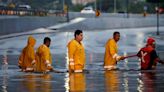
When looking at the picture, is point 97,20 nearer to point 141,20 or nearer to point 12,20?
point 141,20

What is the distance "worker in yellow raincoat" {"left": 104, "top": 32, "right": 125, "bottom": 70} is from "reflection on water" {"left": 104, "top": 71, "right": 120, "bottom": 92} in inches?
25.7

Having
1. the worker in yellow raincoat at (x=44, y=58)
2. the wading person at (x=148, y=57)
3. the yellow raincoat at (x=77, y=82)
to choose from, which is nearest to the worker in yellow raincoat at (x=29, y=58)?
the worker in yellow raincoat at (x=44, y=58)

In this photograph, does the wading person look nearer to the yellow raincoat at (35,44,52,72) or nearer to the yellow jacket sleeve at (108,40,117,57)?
the yellow jacket sleeve at (108,40,117,57)

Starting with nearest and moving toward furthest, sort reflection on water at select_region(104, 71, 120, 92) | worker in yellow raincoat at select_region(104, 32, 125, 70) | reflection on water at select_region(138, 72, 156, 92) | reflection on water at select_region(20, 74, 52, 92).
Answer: reflection on water at select_region(138, 72, 156, 92), reflection on water at select_region(20, 74, 52, 92), reflection on water at select_region(104, 71, 120, 92), worker in yellow raincoat at select_region(104, 32, 125, 70)

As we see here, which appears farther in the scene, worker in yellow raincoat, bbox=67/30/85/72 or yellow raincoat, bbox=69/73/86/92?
worker in yellow raincoat, bbox=67/30/85/72

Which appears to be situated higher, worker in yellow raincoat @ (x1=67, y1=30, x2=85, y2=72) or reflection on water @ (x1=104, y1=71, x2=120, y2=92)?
worker in yellow raincoat @ (x1=67, y1=30, x2=85, y2=72)

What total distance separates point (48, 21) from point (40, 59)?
209 ft

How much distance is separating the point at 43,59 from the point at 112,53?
Result: 2.30 metres

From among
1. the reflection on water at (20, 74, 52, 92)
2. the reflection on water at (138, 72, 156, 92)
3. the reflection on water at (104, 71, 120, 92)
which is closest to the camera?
the reflection on water at (138, 72, 156, 92)

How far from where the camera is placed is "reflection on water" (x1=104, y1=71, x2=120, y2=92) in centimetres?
1549

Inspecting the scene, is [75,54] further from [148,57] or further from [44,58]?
[148,57]

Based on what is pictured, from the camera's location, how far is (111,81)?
57.2 feet

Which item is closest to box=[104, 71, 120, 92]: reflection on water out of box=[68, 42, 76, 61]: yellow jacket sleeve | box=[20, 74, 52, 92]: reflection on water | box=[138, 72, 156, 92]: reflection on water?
box=[138, 72, 156, 92]: reflection on water

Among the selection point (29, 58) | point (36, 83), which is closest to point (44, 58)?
point (29, 58)
